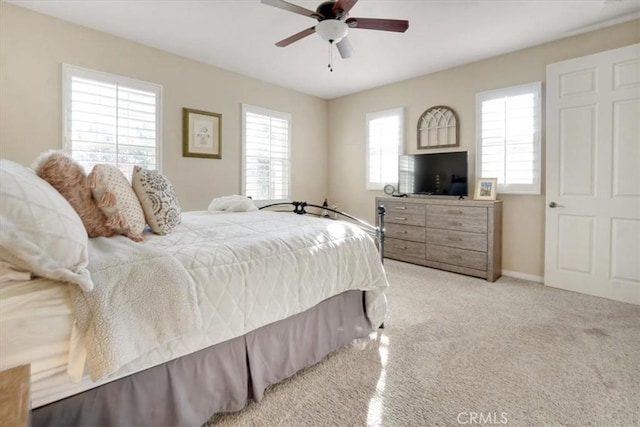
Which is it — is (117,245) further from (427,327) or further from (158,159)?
(158,159)

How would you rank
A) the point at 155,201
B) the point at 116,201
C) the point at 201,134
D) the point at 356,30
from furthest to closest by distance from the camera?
1. the point at 201,134
2. the point at 356,30
3. the point at 155,201
4. the point at 116,201

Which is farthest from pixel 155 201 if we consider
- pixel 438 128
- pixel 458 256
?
pixel 438 128

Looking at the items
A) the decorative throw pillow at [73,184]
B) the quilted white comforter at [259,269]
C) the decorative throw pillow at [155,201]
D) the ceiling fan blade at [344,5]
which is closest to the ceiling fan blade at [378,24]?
the ceiling fan blade at [344,5]

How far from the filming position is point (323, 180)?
5.74m

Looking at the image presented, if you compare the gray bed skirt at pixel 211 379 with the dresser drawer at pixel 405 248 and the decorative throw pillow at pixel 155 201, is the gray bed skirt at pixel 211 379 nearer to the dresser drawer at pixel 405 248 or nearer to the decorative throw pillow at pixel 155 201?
the decorative throw pillow at pixel 155 201

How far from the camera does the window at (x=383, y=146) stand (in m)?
4.76

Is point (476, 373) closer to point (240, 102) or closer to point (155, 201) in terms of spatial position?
point (155, 201)

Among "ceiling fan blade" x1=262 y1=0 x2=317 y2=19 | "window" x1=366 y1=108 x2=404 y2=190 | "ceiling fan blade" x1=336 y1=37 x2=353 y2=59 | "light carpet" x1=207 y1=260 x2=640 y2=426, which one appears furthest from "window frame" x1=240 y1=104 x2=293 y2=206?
"light carpet" x1=207 y1=260 x2=640 y2=426

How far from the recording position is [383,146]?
4941 millimetres

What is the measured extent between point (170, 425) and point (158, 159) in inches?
121

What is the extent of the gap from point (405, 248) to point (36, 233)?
401 cm

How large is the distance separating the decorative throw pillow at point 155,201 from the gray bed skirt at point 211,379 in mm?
786

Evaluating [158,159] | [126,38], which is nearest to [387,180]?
[158,159]

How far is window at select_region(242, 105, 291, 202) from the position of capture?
449cm
